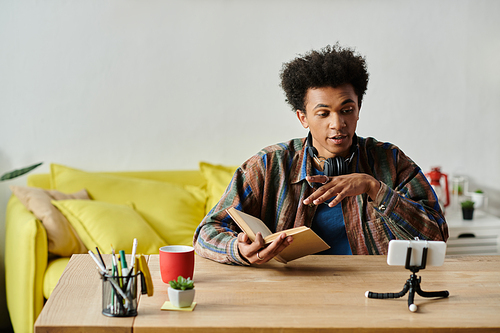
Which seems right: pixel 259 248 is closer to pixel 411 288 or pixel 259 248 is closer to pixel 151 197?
pixel 411 288

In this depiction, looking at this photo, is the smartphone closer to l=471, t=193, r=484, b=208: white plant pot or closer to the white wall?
the white wall

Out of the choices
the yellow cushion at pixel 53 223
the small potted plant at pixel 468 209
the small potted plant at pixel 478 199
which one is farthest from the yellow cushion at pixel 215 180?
the small potted plant at pixel 478 199

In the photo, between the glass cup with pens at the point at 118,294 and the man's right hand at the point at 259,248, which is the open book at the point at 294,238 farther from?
the glass cup with pens at the point at 118,294

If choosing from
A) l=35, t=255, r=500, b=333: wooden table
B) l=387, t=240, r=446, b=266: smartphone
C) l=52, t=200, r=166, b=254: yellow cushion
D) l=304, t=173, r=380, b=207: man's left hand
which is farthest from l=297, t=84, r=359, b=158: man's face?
l=52, t=200, r=166, b=254: yellow cushion

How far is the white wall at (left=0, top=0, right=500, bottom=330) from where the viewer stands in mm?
2709

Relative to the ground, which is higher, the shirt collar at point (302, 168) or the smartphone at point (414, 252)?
the shirt collar at point (302, 168)

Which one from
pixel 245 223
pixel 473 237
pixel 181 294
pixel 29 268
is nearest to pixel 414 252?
pixel 245 223

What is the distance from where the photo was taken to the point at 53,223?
2.08 m

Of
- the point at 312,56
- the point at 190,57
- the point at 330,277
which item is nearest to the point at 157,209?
the point at 190,57

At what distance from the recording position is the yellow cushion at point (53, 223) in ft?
6.83

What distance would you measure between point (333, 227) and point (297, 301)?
0.62 meters

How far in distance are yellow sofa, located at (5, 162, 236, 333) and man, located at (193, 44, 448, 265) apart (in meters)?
0.82

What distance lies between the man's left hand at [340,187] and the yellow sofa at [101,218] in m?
1.13

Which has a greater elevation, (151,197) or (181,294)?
(181,294)
